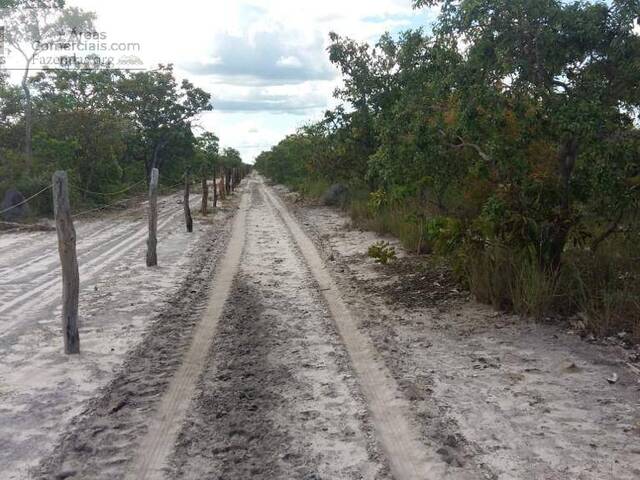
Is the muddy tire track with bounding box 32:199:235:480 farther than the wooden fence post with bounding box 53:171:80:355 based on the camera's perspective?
No

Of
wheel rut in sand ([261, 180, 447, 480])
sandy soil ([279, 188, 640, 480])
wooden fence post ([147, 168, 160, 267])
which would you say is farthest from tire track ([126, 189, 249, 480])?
wooden fence post ([147, 168, 160, 267])

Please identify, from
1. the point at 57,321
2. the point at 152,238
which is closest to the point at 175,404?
the point at 57,321

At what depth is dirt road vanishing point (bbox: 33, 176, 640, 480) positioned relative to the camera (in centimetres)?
344

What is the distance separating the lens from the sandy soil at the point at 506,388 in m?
3.51

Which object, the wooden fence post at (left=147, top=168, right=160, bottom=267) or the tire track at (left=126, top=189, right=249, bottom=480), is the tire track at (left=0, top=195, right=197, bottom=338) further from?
the tire track at (left=126, top=189, right=249, bottom=480)

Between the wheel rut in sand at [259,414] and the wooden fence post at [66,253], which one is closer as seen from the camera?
the wheel rut in sand at [259,414]

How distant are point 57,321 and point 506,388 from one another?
483 centimetres

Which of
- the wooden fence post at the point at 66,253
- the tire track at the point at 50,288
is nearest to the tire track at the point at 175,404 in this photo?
the wooden fence post at the point at 66,253

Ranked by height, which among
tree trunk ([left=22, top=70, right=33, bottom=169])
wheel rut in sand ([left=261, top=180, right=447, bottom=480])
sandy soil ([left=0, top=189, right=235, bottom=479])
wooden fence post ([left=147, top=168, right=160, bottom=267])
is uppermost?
tree trunk ([left=22, top=70, right=33, bottom=169])

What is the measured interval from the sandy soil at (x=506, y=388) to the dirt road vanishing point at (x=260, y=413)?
0.17 feet

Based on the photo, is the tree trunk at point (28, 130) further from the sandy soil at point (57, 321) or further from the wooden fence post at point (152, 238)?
the wooden fence post at point (152, 238)

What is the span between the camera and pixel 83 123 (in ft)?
67.0

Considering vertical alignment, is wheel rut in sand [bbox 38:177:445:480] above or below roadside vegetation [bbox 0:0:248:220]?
below

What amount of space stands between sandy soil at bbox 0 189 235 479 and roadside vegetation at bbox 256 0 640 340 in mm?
3804
